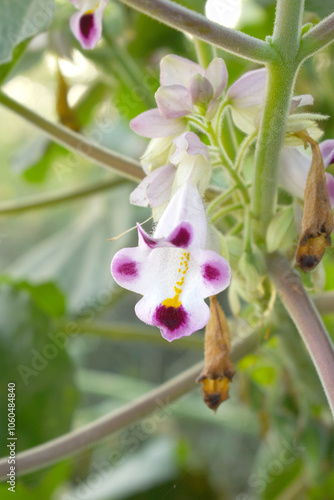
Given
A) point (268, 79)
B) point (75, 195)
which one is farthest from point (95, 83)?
point (268, 79)

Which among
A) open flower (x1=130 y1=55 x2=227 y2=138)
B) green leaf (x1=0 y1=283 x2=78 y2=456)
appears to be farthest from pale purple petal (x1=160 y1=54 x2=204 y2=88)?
green leaf (x1=0 y1=283 x2=78 y2=456)

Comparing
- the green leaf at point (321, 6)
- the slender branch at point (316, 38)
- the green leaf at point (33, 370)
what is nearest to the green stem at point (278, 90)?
the slender branch at point (316, 38)

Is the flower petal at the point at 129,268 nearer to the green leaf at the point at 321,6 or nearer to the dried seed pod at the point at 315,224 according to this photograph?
the dried seed pod at the point at 315,224

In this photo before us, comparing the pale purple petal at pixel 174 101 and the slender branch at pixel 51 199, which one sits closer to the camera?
the pale purple petal at pixel 174 101

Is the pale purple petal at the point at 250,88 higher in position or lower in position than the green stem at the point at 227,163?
higher

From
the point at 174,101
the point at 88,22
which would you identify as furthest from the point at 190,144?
the point at 88,22

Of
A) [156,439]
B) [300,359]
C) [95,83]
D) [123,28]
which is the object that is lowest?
[156,439]

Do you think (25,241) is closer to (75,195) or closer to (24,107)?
(75,195)
